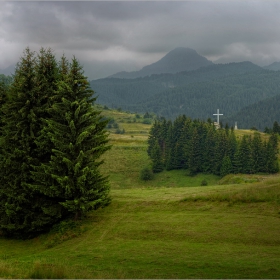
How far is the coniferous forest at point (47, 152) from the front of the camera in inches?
936

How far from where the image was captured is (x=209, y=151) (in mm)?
92250

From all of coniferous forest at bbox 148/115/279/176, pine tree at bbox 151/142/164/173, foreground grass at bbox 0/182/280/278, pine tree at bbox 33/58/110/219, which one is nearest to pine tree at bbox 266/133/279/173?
coniferous forest at bbox 148/115/279/176

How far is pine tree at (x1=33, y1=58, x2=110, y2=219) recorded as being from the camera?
921 inches

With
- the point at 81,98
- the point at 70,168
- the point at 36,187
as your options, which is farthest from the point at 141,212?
the point at 81,98

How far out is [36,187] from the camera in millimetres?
23703

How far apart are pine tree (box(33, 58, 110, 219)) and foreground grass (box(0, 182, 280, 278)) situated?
7.37ft

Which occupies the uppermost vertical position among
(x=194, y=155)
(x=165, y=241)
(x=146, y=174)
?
(x=165, y=241)

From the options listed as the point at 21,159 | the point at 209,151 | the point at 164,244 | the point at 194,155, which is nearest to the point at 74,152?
the point at 21,159

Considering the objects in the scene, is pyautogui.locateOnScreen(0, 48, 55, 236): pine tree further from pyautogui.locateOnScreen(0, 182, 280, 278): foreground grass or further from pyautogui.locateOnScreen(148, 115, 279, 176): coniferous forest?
pyautogui.locateOnScreen(148, 115, 279, 176): coniferous forest

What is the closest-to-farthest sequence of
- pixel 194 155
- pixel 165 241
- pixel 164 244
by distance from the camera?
pixel 164 244 < pixel 165 241 < pixel 194 155

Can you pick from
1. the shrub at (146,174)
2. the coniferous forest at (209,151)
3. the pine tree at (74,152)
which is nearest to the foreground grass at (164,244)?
the pine tree at (74,152)

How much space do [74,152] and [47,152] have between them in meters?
3.02

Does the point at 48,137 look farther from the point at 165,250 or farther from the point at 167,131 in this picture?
the point at 167,131

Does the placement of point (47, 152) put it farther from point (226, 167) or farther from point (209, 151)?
point (209, 151)
